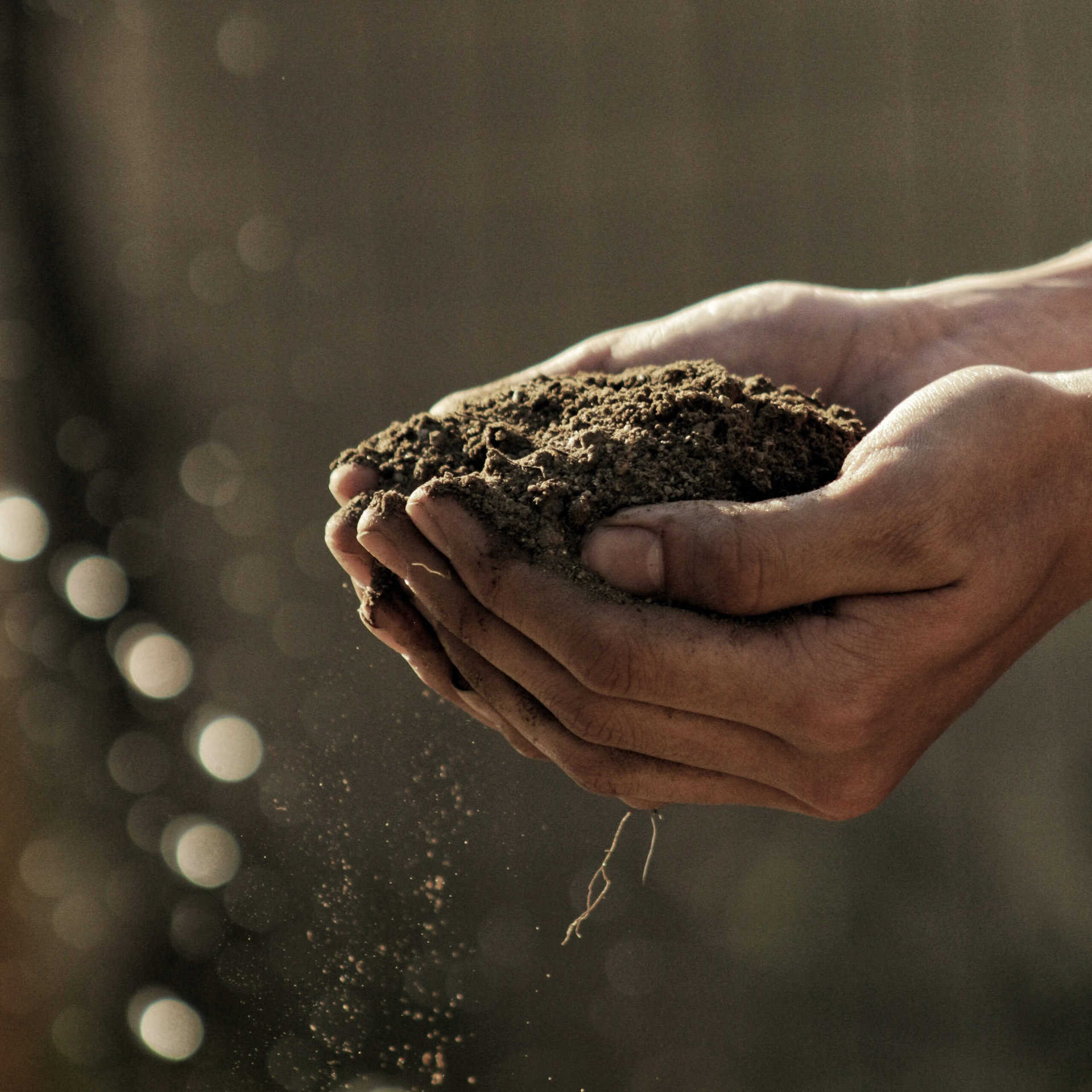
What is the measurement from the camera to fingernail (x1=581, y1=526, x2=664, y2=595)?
133cm

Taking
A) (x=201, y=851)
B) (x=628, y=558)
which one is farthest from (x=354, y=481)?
(x=201, y=851)

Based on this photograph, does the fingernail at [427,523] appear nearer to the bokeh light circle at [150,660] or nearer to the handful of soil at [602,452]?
the handful of soil at [602,452]

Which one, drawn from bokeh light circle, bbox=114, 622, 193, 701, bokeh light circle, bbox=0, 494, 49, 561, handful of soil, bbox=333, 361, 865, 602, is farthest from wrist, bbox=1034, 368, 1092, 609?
bokeh light circle, bbox=0, 494, 49, 561

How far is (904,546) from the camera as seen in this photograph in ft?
4.51

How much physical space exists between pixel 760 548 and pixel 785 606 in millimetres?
153

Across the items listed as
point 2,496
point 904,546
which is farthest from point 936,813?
point 2,496

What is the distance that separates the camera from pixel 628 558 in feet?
4.40

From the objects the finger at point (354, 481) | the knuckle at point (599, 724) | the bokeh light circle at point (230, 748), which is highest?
the finger at point (354, 481)

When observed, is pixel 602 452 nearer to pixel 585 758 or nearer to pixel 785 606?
pixel 785 606

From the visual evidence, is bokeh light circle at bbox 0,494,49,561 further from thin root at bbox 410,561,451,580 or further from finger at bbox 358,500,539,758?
thin root at bbox 410,561,451,580

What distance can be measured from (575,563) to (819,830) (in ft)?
8.34

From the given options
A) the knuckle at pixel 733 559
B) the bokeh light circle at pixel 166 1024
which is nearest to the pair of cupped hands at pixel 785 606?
the knuckle at pixel 733 559

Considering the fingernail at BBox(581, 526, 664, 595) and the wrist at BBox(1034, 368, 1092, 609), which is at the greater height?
the fingernail at BBox(581, 526, 664, 595)

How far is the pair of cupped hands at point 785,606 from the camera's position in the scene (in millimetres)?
1334
